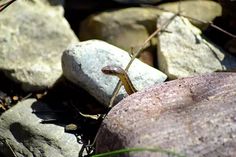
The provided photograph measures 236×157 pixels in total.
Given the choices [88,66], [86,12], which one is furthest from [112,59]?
[86,12]

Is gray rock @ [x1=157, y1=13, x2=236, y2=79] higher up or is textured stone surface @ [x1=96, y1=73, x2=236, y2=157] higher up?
textured stone surface @ [x1=96, y1=73, x2=236, y2=157]

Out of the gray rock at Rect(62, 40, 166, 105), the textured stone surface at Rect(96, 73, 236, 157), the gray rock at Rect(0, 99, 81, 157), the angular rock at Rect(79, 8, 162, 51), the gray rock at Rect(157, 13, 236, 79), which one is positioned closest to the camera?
the textured stone surface at Rect(96, 73, 236, 157)

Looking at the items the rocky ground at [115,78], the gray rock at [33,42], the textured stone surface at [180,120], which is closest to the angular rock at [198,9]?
the rocky ground at [115,78]

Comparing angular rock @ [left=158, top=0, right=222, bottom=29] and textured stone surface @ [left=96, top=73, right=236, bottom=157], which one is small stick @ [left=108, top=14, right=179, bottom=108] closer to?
angular rock @ [left=158, top=0, right=222, bottom=29]

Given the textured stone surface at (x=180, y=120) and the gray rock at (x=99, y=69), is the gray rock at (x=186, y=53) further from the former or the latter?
the textured stone surface at (x=180, y=120)

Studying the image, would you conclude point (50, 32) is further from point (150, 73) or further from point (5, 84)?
point (150, 73)

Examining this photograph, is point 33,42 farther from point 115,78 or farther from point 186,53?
point 186,53

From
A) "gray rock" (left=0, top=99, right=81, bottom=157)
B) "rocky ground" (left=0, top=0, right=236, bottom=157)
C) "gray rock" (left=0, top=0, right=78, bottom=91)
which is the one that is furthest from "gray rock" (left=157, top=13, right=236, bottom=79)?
"gray rock" (left=0, top=99, right=81, bottom=157)
